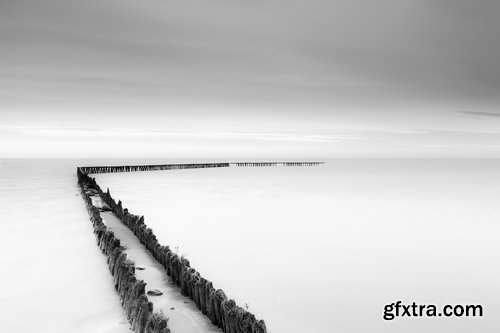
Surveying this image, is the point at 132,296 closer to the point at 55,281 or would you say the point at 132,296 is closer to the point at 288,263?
the point at 55,281

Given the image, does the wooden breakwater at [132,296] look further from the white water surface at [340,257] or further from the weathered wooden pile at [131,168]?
the weathered wooden pile at [131,168]

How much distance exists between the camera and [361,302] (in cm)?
910

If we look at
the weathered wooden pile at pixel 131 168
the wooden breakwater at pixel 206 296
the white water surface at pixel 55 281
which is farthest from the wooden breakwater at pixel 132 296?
the weathered wooden pile at pixel 131 168

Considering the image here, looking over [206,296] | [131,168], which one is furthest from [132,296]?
[131,168]

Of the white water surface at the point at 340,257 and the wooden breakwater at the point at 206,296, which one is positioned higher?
the white water surface at the point at 340,257

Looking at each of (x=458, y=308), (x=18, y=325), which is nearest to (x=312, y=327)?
(x=458, y=308)

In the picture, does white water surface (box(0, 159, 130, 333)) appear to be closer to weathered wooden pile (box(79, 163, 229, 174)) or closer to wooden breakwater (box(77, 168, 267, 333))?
wooden breakwater (box(77, 168, 267, 333))

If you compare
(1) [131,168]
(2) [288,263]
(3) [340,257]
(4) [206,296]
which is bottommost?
(4) [206,296]

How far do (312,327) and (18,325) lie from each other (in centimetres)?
491

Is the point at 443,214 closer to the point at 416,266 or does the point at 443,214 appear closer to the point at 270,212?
the point at 270,212

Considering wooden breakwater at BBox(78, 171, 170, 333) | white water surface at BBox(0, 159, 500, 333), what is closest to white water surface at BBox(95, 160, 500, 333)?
white water surface at BBox(0, 159, 500, 333)

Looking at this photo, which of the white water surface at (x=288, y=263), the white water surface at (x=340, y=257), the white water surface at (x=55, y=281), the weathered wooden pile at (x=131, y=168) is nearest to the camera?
the white water surface at (x=55, y=281)

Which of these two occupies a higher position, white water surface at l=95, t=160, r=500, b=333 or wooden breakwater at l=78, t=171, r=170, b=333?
white water surface at l=95, t=160, r=500, b=333

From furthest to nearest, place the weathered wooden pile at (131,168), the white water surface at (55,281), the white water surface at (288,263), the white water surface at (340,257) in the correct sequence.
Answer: the weathered wooden pile at (131,168)
the white water surface at (340,257)
the white water surface at (288,263)
the white water surface at (55,281)
